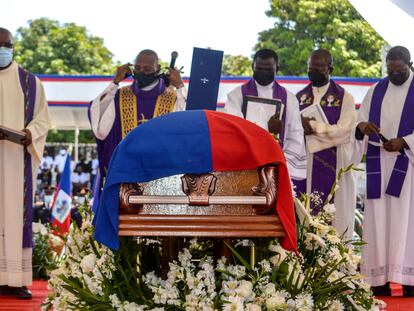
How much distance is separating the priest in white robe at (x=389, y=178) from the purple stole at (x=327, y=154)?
0.49 m

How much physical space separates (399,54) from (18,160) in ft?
12.2

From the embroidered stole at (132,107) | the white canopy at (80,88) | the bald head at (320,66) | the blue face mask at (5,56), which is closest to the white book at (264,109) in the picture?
the embroidered stole at (132,107)

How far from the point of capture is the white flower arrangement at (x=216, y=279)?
3771 mm

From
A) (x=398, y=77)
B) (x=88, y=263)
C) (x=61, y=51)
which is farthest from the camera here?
(x=61, y=51)

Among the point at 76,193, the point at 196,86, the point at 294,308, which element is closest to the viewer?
the point at 294,308

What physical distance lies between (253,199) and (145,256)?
119 centimetres

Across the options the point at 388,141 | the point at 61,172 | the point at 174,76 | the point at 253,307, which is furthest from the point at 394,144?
the point at 61,172

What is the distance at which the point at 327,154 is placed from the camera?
29.1ft

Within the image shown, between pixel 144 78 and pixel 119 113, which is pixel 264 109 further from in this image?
pixel 119 113

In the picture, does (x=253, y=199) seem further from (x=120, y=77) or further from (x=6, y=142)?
(x=6, y=142)

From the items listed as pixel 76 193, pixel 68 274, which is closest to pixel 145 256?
pixel 68 274

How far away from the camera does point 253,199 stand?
350 centimetres

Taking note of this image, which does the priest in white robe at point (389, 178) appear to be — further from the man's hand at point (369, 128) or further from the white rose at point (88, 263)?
the white rose at point (88, 263)

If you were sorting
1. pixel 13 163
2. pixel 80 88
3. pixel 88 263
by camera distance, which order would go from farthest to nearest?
pixel 80 88
pixel 13 163
pixel 88 263
